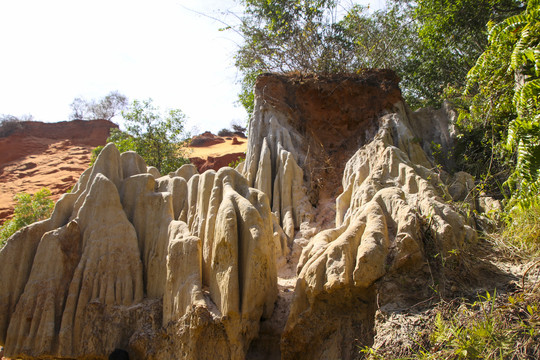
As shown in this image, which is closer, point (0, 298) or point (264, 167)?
point (0, 298)

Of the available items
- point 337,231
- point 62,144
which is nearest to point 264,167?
point 337,231

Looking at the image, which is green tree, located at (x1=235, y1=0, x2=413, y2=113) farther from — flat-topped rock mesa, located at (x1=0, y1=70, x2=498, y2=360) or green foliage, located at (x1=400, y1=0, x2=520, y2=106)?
flat-topped rock mesa, located at (x1=0, y1=70, x2=498, y2=360)

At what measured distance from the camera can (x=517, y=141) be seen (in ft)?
21.2

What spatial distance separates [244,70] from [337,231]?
449 inches

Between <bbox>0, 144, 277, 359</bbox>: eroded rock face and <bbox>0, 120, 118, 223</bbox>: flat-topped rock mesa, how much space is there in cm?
1985

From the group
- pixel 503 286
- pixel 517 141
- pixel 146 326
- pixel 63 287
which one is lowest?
pixel 146 326

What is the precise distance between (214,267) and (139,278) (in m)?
1.49

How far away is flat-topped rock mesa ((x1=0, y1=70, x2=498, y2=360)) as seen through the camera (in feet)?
21.1

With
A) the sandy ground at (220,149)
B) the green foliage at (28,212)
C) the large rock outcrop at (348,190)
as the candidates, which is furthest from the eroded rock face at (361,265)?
the sandy ground at (220,149)

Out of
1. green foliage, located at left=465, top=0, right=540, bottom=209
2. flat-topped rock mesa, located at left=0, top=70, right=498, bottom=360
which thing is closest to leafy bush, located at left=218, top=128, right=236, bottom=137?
flat-topped rock mesa, located at left=0, top=70, right=498, bottom=360

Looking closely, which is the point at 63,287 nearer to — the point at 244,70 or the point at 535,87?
the point at 535,87

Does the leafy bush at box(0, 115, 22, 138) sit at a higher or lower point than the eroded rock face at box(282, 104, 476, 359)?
higher

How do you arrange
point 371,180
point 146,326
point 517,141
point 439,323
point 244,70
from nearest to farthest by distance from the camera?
point 439,323
point 517,141
point 146,326
point 371,180
point 244,70

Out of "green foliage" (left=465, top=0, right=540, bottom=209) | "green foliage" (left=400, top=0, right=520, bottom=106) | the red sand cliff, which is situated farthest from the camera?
the red sand cliff
